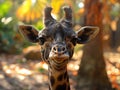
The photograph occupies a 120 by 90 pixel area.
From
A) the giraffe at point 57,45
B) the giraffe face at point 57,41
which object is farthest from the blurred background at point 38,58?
the giraffe face at point 57,41

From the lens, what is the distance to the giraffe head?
4211 millimetres

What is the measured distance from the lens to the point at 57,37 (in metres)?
4.41

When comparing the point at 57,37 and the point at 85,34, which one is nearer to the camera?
the point at 57,37

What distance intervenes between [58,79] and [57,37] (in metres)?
0.62

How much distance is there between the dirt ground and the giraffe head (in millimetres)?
6677

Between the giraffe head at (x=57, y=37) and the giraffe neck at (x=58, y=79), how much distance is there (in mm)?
158

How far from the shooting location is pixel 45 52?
15.1 ft

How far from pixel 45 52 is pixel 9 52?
14.2 meters

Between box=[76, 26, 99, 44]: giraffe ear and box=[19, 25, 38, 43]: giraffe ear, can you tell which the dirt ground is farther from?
box=[76, 26, 99, 44]: giraffe ear

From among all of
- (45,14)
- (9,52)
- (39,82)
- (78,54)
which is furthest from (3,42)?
(45,14)

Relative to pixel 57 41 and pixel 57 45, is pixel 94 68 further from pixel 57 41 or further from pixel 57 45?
pixel 57 45

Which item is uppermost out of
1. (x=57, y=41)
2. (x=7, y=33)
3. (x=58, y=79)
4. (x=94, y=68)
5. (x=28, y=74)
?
(x=57, y=41)

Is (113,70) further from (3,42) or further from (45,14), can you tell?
(45,14)

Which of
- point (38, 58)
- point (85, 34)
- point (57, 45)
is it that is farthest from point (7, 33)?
point (57, 45)
